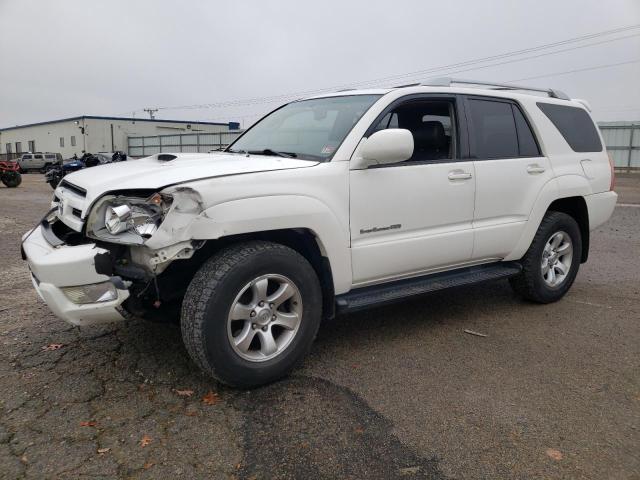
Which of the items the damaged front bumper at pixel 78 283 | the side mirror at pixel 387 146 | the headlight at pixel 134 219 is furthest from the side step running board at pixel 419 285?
the damaged front bumper at pixel 78 283

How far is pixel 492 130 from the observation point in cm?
437

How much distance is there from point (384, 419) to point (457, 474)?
0.54 meters

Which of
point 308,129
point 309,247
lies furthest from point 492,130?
point 309,247

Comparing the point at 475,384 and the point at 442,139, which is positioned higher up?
the point at 442,139

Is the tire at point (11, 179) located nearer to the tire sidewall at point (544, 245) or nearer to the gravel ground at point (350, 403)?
the gravel ground at point (350, 403)

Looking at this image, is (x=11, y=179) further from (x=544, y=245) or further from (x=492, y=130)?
(x=544, y=245)

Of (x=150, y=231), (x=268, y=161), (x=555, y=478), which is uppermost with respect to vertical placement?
(x=268, y=161)

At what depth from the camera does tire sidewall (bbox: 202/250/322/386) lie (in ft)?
9.48

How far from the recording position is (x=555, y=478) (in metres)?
2.37

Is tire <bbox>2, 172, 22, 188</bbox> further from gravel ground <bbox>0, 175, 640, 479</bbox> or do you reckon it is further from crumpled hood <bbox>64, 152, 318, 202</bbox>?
crumpled hood <bbox>64, 152, 318, 202</bbox>

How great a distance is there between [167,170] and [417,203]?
169cm

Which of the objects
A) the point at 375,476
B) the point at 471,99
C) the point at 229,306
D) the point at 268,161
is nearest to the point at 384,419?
the point at 375,476

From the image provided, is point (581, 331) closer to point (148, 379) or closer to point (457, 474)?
point (457, 474)

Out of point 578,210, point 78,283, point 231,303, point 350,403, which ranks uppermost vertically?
point 578,210
